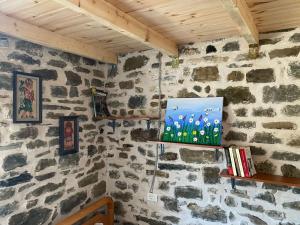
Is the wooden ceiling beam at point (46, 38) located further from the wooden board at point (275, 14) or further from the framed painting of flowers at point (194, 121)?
the wooden board at point (275, 14)

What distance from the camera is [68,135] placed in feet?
8.70

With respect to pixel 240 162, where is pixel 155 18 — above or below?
above

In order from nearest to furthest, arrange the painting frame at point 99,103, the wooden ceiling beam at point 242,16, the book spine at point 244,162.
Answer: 1. the wooden ceiling beam at point 242,16
2. the book spine at point 244,162
3. the painting frame at point 99,103

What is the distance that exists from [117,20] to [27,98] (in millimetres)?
1105

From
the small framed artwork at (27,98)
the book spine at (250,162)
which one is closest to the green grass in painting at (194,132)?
the book spine at (250,162)

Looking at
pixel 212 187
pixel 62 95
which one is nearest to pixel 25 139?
pixel 62 95

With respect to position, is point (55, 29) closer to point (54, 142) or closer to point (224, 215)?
point (54, 142)

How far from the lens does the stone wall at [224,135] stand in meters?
2.17

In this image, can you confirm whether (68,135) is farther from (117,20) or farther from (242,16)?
(242,16)

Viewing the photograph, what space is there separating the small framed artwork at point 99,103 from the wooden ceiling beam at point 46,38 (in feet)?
1.28

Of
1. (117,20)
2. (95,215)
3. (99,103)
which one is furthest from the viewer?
(99,103)

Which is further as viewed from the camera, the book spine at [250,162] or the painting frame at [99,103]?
the painting frame at [99,103]

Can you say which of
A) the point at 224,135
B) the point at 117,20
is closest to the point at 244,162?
the point at 224,135

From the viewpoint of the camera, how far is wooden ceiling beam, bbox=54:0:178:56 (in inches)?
59.4
